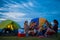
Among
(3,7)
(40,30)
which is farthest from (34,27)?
(3,7)

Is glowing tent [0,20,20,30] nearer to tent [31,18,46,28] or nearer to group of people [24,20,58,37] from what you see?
group of people [24,20,58,37]

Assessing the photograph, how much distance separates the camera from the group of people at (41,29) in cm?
319

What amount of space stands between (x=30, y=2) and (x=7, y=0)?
31cm

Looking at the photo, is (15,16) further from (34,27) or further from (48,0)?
(48,0)

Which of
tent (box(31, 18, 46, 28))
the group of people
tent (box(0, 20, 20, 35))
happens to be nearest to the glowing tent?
tent (box(0, 20, 20, 35))

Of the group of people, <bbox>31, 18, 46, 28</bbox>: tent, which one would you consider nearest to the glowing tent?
the group of people

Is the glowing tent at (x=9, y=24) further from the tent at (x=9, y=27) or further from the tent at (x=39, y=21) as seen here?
the tent at (x=39, y=21)

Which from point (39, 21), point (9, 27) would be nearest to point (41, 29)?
point (39, 21)

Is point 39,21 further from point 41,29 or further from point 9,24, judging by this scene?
point 9,24

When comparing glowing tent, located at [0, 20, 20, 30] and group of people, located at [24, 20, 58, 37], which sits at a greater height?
glowing tent, located at [0, 20, 20, 30]

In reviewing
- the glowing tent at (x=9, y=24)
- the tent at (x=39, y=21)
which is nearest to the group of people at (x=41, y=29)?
the tent at (x=39, y=21)

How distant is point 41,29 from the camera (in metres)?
3.20

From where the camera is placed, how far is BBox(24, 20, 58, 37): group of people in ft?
10.5

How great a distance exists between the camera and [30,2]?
3221 mm
